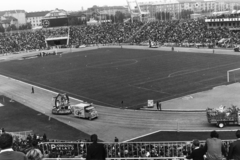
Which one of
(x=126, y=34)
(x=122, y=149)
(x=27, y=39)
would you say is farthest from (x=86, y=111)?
(x=27, y=39)

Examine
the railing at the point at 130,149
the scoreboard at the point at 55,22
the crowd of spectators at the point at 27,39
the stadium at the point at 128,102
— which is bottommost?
the stadium at the point at 128,102

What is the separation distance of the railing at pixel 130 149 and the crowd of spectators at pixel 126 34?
87048mm

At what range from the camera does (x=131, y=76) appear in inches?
2518

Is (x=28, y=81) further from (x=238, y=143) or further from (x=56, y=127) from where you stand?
(x=238, y=143)

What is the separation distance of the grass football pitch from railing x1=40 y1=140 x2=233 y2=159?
1823cm

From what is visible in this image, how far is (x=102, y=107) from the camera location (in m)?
44.0

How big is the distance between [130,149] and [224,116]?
42.9 feet

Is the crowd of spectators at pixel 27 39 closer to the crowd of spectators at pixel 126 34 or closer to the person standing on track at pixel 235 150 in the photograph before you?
the crowd of spectators at pixel 126 34

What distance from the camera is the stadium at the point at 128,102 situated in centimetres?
2564

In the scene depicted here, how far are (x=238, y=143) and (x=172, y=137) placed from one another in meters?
21.7

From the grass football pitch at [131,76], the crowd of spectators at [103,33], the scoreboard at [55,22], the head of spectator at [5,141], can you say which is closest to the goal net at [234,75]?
the grass football pitch at [131,76]

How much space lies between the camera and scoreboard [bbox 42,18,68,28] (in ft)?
501

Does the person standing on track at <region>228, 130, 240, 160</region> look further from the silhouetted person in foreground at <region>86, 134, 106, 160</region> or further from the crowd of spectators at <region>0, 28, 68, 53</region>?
the crowd of spectators at <region>0, 28, 68, 53</region>

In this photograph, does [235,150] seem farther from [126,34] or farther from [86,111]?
[126,34]
